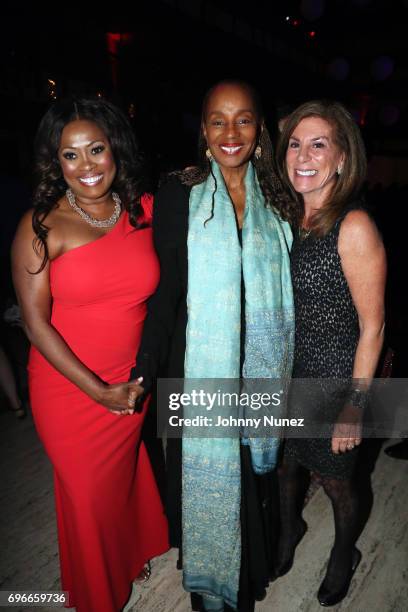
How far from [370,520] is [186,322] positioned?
1.65 meters

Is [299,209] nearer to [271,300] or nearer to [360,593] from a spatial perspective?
[271,300]

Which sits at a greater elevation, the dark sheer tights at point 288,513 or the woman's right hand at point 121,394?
the woman's right hand at point 121,394

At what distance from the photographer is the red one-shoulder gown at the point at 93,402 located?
4.86ft

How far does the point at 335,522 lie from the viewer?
1.72 meters

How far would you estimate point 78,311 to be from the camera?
1.50 metres

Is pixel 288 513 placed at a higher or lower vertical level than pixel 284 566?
higher

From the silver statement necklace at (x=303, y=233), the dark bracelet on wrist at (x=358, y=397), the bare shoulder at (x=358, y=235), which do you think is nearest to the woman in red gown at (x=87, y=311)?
the silver statement necklace at (x=303, y=233)

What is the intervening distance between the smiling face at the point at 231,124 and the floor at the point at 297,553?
192 cm

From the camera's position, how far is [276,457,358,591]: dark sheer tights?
1661 mm

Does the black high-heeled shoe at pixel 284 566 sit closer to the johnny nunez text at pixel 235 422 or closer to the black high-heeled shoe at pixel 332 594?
the black high-heeled shoe at pixel 332 594

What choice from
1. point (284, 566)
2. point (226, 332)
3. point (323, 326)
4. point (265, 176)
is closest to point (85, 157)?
point (265, 176)

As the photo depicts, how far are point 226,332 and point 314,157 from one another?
72 centimetres

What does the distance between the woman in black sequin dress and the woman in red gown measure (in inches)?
24.5

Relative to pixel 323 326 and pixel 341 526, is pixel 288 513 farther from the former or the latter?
pixel 323 326
